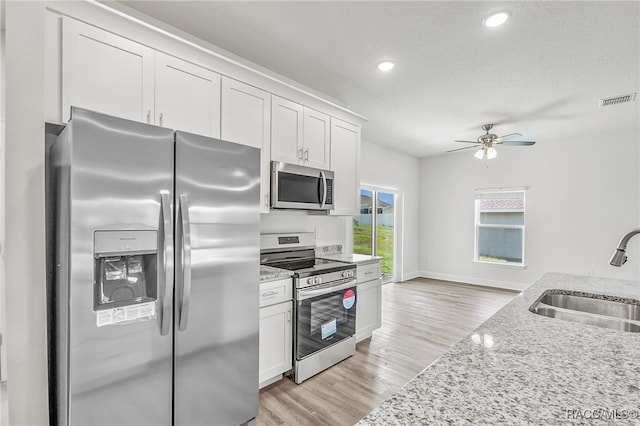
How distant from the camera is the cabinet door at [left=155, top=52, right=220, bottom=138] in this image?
2.11 metres

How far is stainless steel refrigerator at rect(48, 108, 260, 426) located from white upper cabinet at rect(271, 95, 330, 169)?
95cm

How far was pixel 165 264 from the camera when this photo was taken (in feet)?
5.06

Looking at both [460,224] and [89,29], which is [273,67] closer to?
[89,29]

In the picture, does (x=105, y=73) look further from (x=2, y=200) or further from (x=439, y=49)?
(x=439, y=49)

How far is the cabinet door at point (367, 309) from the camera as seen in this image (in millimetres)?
3279

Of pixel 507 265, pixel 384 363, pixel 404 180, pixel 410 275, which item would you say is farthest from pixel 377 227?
pixel 384 363

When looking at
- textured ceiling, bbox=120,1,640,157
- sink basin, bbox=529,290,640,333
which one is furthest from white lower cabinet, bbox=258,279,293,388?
textured ceiling, bbox=120,1,640,157

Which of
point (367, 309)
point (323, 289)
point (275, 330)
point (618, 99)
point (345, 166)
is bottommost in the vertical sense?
point (367, 309)

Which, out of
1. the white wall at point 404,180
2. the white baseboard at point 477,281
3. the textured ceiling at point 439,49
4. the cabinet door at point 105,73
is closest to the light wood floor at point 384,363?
the white baseboard at point 477,281

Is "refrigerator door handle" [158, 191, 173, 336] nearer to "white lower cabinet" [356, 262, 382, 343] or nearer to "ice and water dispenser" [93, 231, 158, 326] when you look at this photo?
"ice and water dispenser" [93, 231, 158, 326]

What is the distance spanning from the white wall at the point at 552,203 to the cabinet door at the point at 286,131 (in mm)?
3998

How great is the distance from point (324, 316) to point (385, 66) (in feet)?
7.41

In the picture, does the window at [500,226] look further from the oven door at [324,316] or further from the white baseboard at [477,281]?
the oven door at [324,316]

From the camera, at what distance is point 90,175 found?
1355 millimetres
